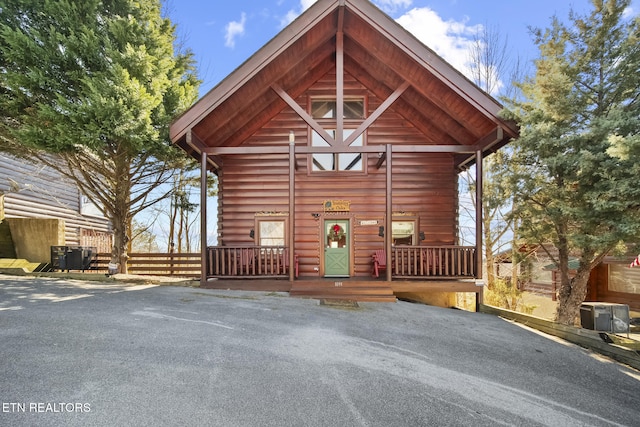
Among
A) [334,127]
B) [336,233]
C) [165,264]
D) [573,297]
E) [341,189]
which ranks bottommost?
[573,297]

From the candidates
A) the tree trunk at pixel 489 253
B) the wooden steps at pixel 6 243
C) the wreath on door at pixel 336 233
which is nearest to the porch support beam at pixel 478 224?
the wreath on door at pixel 336 233

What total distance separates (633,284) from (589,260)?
7.88m

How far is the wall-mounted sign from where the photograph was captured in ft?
32.6

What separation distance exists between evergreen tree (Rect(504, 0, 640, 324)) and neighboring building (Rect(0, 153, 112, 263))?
664 inches

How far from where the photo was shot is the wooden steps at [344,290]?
7840 millimetres

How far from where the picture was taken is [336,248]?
988 centimetres

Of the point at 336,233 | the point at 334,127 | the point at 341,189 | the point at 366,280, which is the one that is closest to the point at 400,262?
the point at 366,280

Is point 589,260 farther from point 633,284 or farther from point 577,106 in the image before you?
point 633,284

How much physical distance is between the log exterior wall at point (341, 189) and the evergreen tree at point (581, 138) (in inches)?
104

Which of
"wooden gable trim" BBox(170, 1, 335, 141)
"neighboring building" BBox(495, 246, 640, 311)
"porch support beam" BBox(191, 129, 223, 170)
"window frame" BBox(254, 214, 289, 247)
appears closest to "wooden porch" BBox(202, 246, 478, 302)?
"window frame" BBox(254, 214, 289, 247)

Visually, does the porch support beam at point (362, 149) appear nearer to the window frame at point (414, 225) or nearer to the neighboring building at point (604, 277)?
the window frame at point (414, 225)

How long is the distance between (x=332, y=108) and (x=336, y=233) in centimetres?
422

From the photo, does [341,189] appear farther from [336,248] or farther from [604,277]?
[604,277]

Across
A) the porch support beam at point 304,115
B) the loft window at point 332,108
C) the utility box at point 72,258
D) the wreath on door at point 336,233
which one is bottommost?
the utility box at point 72,258
